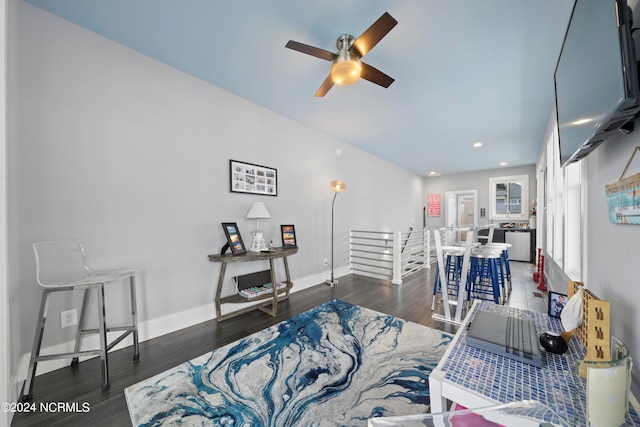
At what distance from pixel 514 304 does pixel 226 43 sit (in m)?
4.22

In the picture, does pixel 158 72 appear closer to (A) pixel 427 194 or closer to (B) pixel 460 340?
(B) pixel 460 340

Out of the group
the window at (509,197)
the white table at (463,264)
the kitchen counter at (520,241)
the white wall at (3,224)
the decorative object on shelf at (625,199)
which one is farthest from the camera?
the window at (509,197)

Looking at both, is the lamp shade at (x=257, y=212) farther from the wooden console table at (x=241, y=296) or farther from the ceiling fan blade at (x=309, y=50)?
the ceiling fan blade at (x=309, y=50)

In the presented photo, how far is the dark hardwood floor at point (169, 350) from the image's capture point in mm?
1360

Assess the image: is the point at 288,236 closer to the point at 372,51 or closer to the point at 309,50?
the point at 309,50

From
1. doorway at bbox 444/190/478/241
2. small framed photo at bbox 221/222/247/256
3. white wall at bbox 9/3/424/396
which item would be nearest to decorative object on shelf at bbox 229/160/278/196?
white wall at bbox 9/3/424/396

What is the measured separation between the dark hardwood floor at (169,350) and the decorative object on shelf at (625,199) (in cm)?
167

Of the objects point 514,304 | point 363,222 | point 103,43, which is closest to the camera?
point 103,43

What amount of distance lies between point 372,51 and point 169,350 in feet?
10.0

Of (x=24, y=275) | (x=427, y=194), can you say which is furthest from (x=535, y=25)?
(x=427, y=194)

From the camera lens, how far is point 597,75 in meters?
0.87

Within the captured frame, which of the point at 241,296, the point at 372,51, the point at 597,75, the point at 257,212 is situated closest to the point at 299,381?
the point at 241,296

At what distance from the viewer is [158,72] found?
2246 mm

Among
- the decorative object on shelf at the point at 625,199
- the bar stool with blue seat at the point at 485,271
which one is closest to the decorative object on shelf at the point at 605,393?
the decorative object on shelf at the point at 625,199
